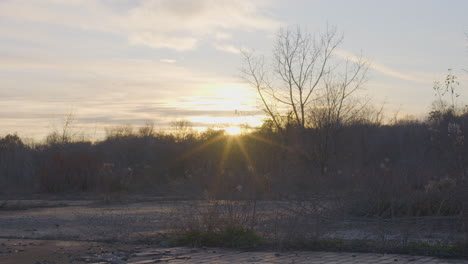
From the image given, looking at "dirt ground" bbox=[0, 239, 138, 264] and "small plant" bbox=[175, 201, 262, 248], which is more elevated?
"small plant" bbox=[175, 201, 262, 248]

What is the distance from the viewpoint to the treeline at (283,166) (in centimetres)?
1229

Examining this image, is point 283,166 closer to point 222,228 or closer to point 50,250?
point 222,228

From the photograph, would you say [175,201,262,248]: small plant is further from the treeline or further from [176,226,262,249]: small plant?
the treeline

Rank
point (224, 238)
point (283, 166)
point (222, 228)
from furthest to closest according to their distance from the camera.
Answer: point (283, 166)
point (222, 228)
point (224, 238)

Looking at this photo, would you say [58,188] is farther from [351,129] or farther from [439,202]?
[439,202]

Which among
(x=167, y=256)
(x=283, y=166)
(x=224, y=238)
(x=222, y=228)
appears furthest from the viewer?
(x=283, y=166)

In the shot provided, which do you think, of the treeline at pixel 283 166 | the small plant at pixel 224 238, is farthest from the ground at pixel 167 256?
the treeline at pixel 283 166

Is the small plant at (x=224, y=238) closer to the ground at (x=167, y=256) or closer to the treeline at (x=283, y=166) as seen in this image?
the ground at (x=167, y=256)

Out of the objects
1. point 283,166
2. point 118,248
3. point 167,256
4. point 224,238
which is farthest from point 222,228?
point 283,166

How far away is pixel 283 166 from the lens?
1884 cm

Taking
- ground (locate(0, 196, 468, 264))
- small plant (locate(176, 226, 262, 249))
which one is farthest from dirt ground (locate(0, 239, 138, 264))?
small plant (locate(176, 226, 262, 249))

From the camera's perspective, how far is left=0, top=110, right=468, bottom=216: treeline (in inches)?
484

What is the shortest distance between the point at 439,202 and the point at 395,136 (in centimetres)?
3934

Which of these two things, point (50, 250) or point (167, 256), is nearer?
point (167, 256)
